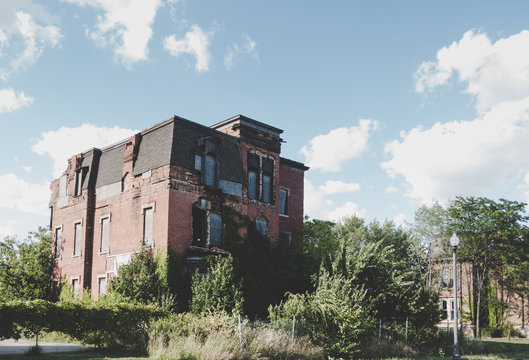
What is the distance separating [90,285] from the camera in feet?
101

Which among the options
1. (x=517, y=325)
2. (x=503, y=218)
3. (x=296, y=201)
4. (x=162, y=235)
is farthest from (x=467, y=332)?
(x=162, y=235)

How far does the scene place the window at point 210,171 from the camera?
2830 centimetres

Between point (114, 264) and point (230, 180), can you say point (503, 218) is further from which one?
point (114, 264)

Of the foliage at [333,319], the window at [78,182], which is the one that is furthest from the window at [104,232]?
the foliage at [333,319]

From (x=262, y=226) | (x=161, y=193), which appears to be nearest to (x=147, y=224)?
(x=161, y=193)

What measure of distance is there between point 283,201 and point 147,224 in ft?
39.4

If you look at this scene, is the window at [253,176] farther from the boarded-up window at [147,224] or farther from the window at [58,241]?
the window at [58,241]

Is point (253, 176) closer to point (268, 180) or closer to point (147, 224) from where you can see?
point (268, 180)

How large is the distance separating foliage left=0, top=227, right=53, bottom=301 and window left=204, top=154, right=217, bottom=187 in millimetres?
14260

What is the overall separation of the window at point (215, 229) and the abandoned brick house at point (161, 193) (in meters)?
0.06

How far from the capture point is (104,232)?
101 ft

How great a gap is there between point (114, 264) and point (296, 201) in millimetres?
14384

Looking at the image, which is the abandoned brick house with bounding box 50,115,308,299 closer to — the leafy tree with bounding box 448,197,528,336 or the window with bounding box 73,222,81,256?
the window with bounding box 73,222,81,256

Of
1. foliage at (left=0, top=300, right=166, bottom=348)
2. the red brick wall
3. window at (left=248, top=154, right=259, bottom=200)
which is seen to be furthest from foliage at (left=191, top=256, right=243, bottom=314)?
the red brick wall
